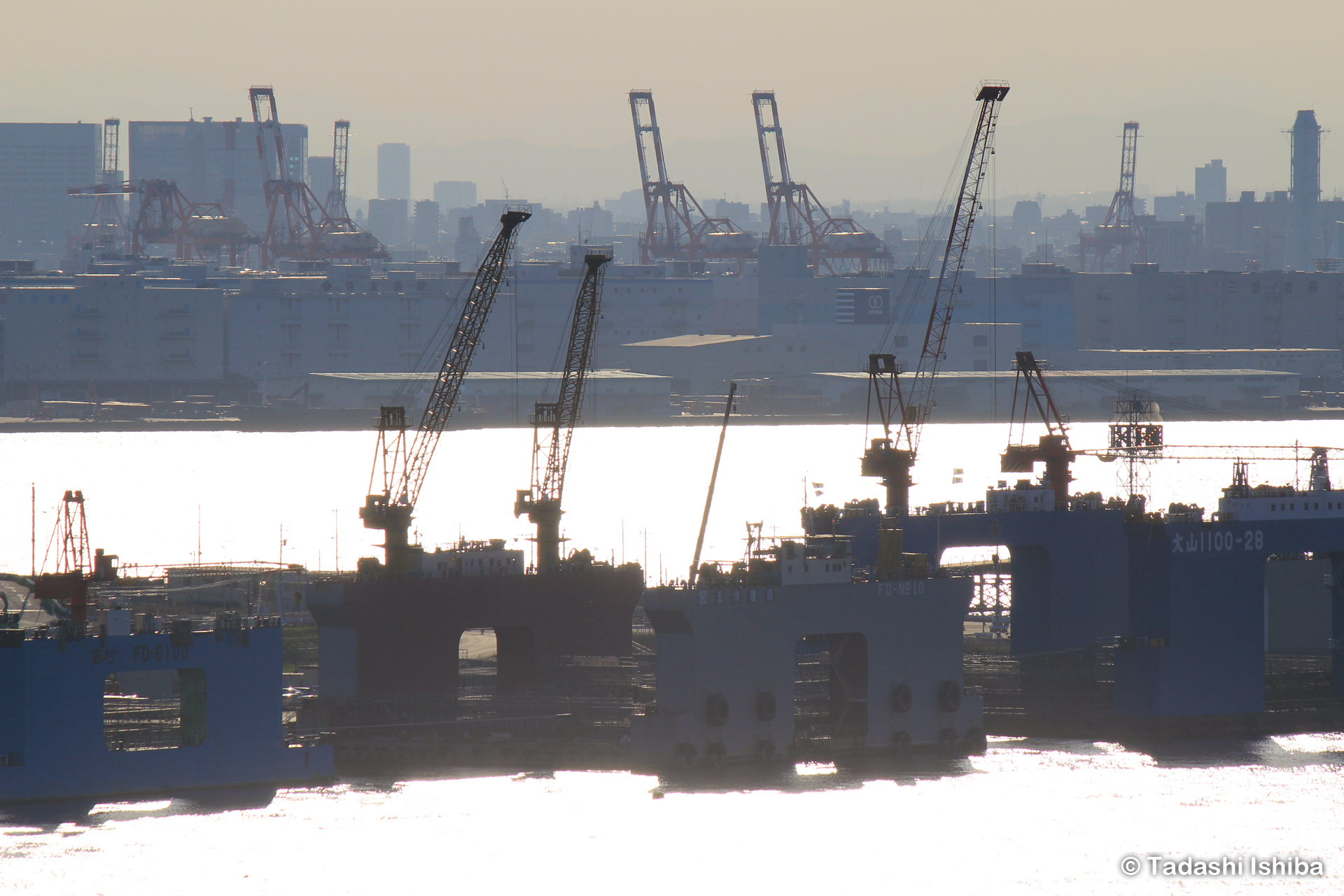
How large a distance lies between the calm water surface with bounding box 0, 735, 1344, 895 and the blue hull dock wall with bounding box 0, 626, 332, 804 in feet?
2.94

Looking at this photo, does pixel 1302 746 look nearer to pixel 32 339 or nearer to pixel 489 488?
pixel 489 488

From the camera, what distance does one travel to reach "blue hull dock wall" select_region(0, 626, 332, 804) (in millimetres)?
36812

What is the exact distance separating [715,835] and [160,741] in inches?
442

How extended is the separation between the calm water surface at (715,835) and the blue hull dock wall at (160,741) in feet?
2.94

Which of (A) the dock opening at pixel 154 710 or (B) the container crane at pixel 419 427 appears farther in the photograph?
(B) the container crane at pixel 419 427

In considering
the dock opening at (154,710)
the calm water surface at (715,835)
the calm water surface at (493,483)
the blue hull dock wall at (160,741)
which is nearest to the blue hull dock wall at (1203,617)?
the calm water surface at (715,835)

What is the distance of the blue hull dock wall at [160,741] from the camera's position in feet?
121

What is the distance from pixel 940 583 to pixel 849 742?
3836 millimetres

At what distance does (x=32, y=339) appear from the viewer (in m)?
171

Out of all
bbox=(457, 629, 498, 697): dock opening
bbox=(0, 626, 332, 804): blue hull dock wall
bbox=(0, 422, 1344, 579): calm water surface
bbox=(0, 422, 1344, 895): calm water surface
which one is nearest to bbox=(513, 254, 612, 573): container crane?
bbox=(457, 629, 498, 697): dock opening

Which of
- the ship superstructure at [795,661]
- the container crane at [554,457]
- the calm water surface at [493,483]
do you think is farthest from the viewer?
the calm water surface at [493,483]

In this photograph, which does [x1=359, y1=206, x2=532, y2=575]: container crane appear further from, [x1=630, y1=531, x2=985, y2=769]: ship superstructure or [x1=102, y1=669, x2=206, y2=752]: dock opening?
[x1=630, y1=531, x2=985, y2=769]: ship superstructure

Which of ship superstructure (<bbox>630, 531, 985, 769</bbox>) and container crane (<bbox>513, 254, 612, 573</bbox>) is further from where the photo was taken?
container crane (<bbox>513, 254, 612, 573</bbox>)

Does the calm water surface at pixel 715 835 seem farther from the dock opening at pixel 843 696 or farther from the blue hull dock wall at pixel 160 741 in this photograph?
the dock opening at pixel 843 696
